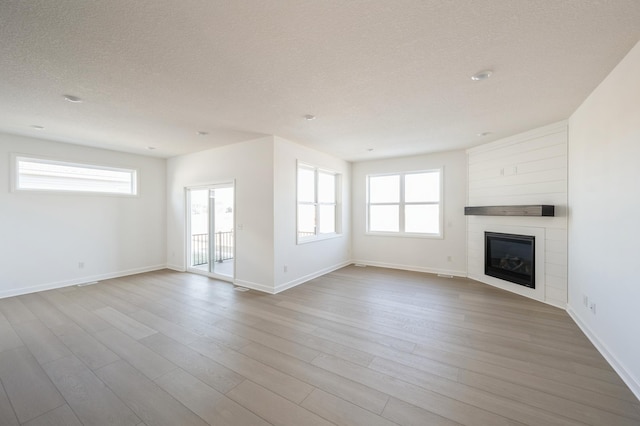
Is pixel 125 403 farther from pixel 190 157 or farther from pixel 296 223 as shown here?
pixel 190 157

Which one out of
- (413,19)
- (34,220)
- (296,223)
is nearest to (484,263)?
(296,223)

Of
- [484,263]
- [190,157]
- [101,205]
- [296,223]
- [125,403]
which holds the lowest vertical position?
[125,403]

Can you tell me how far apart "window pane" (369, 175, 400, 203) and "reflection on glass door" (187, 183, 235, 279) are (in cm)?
343

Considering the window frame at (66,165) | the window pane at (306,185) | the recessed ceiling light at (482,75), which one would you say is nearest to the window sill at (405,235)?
the window pane at (306,185)

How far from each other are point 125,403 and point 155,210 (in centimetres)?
505

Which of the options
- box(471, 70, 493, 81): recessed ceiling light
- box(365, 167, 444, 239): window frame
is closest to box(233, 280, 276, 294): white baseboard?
box(365, 167, 444, 239): window frame

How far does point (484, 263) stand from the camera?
15.8 feet

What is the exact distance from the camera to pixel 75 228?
483cm

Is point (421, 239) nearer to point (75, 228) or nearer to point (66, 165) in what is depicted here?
point (75, 228)

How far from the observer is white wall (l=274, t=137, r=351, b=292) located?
441 cm

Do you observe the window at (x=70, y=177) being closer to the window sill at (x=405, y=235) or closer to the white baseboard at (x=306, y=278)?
the white baseboard at (x=306, y=278)

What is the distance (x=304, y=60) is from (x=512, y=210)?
158 inches

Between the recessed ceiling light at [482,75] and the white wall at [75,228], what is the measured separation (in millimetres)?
6451

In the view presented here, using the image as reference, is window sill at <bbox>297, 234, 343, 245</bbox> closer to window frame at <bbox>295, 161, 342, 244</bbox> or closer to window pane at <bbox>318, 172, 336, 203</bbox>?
window frame at <bbox>295, 161, 342, 244</bbox>
